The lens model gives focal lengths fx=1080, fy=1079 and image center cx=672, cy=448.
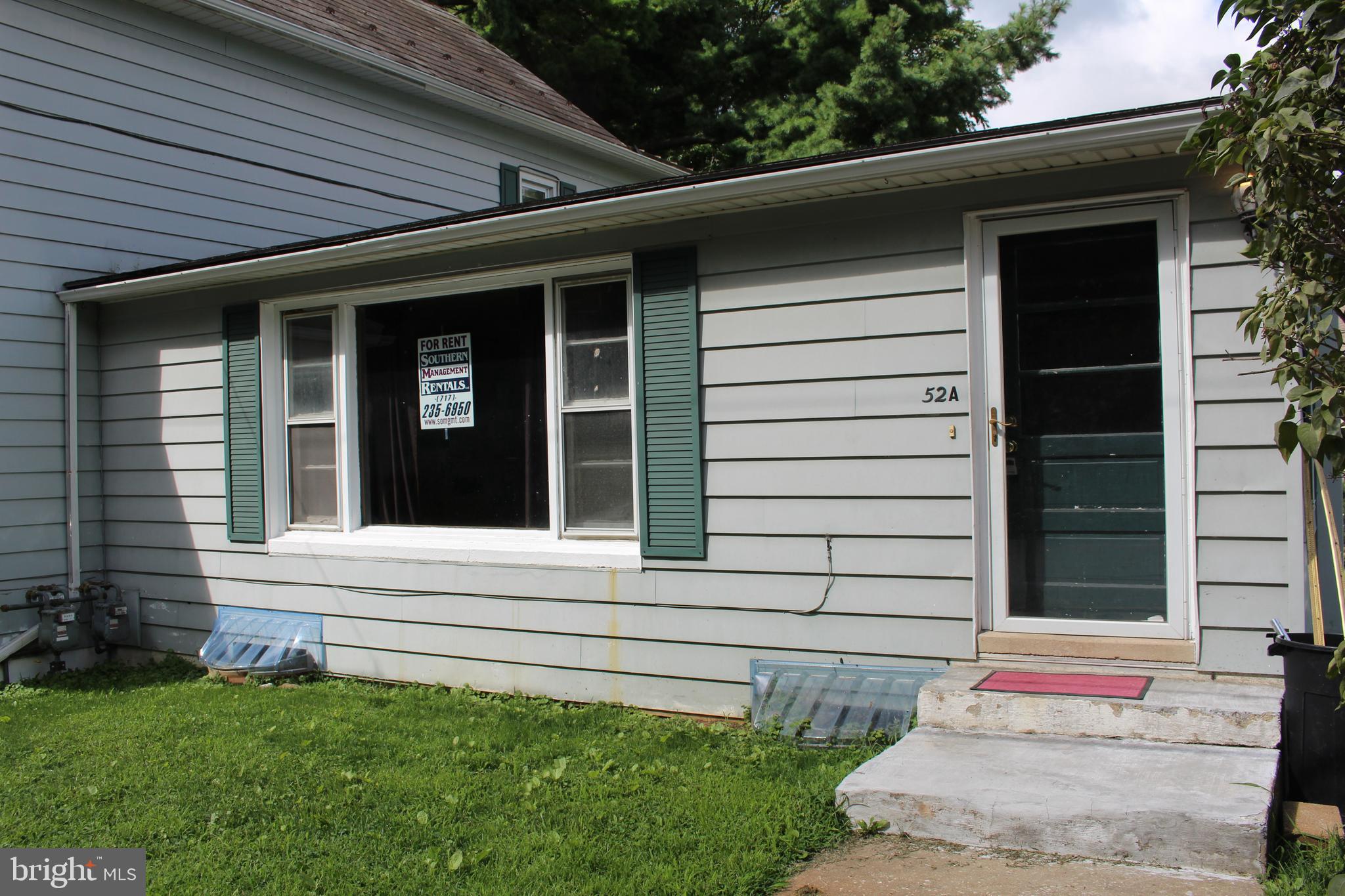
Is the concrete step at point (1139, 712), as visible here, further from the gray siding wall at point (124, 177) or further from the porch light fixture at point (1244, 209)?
the gray siding wall at point (124, 177)

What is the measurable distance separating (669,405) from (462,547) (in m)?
1.69

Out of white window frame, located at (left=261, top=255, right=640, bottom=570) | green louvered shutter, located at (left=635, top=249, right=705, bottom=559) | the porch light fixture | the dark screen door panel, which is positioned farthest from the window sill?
the porch light fixture

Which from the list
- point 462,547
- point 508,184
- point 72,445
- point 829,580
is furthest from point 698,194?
point 508,184

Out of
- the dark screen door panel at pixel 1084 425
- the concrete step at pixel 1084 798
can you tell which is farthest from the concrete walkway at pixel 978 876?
the dark screen door panel at pixel 1084 425

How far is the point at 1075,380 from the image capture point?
15.5 ft

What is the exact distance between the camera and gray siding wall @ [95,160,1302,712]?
4309 millimetres

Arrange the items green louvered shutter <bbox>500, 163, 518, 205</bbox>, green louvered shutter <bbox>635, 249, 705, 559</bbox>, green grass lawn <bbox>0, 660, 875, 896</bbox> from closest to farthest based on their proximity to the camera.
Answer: green grass lawn <bbox>0, 660, 875, 896</bbox>
green louvered shutter <bbox>635, 249, 705, 559</bbox>
green louvered shutter <bbox>500, 163, 518, 205</bbox>

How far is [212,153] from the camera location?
9039mm

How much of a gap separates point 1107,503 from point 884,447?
3.23ft

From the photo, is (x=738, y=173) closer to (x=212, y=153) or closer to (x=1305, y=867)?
(x=1305, y=867)

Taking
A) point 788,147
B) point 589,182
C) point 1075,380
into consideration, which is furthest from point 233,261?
point 788,147

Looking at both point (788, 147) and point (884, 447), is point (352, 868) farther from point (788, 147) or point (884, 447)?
point (788, 147)

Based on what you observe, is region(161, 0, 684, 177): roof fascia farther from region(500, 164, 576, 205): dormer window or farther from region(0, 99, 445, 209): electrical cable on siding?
region(0, 99, 445, 209): electrical cable on siding

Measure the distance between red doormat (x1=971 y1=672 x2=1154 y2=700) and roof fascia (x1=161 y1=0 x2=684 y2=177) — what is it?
7.95 m
